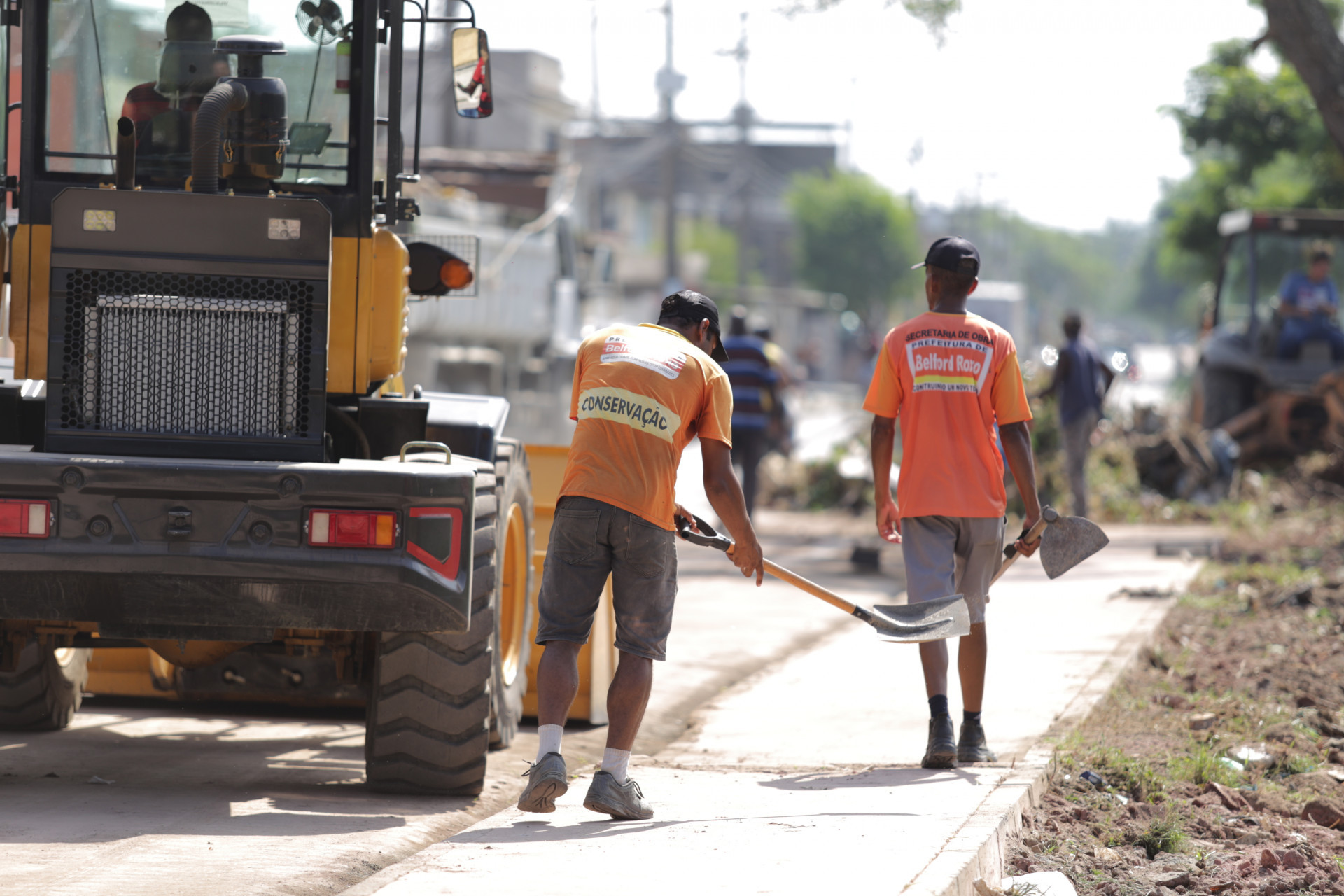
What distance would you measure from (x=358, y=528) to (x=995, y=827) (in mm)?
2123

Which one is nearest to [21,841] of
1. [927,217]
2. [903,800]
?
[903,800]

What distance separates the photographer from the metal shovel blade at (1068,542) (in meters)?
6.29

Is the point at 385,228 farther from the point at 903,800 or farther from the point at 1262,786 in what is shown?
the point at 1262,786

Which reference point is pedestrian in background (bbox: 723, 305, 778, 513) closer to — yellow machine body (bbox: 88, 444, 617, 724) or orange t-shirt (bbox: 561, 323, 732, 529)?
yellow machine body (bbox: 88, 444, 617, 724)

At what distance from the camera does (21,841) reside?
4.95 meters

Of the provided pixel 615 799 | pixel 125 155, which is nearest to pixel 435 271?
A: pixel 125 155

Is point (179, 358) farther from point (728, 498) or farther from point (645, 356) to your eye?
point (728, 498)

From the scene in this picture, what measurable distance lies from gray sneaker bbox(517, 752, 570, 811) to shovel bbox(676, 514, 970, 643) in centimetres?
106

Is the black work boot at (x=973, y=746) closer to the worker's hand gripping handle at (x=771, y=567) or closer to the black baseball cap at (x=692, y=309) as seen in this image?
the worker's hand gripping handle at (x=771, y=567)

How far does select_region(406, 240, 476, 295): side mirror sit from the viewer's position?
22.2ft

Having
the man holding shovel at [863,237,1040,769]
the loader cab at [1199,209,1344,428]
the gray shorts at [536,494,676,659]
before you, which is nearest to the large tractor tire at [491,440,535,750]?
the gray shorts at [536,494,676,659]

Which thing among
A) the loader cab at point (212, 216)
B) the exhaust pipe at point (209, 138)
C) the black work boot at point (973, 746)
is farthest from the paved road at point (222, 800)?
the exhaust pipe at point (209, 138)

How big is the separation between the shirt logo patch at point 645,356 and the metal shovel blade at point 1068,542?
6.15 feet

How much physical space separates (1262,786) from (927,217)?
90748mm
